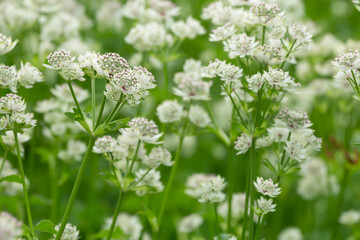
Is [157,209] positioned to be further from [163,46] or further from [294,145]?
[294,145]

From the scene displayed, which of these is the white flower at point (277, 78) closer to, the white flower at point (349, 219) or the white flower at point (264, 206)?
the white flower at point (264, 206)

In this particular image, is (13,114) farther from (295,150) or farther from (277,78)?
(295,150)

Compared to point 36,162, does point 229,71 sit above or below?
above

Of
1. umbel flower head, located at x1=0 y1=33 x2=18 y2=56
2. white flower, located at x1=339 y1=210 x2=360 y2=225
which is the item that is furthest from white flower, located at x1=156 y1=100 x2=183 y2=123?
white flower, located at x1=339 y1=210 x2=360 y2=225

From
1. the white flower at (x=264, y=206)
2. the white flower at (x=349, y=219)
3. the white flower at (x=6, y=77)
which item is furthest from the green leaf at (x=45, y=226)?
the white flower at (x=349, y=219)

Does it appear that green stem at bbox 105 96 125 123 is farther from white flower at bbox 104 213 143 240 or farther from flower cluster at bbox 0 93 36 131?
white flower at bbox 104 213 143 240

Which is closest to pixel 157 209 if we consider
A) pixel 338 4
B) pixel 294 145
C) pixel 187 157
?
pixel 187 157

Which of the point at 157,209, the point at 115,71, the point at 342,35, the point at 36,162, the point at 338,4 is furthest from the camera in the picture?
the point at 338,4
